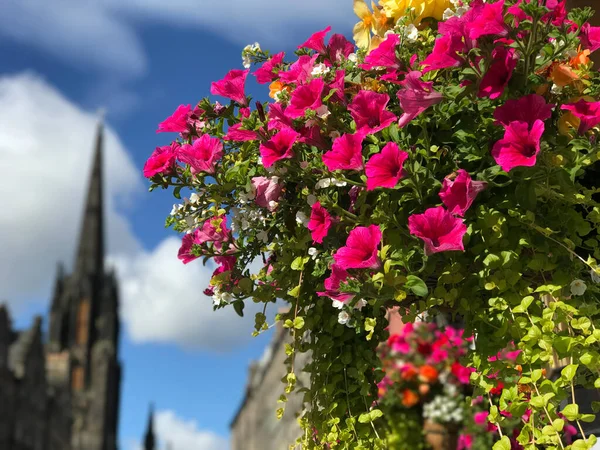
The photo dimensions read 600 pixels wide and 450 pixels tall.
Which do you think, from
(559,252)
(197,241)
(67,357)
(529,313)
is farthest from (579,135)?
(67,357)

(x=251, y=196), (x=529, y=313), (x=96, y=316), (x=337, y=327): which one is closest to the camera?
(x=529, y=313)

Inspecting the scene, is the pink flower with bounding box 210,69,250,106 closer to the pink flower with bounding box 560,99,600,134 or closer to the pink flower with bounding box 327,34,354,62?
the pink flower with bounding box 327,34,354,62

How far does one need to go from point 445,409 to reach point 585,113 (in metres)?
1.03

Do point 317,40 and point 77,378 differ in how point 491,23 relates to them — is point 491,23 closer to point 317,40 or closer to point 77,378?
point 317,40

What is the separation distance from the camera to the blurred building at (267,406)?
89.1ft

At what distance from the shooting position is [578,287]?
1.98 metres

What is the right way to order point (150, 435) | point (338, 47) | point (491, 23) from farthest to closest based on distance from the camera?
point (150, 435) → point (338, 47) → point (491, 23)

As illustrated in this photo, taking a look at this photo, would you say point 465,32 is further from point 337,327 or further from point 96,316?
point 96,316

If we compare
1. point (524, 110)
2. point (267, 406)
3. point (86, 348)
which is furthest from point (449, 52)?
point (86, 348)

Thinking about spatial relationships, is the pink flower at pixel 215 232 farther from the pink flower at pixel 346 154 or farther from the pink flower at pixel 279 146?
the pink flower at pixel 346 154

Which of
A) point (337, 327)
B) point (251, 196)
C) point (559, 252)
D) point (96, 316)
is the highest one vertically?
point (96, 316)

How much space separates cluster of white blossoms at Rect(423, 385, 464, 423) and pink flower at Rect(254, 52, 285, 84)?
160 cm

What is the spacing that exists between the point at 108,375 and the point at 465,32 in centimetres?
→ 8498

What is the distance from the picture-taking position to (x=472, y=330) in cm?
210
